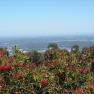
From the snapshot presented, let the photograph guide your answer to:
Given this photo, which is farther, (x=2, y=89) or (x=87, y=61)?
(x=87, y=61)

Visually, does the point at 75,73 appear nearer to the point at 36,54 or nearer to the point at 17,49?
the point at 17,49

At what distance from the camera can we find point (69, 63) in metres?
20.9

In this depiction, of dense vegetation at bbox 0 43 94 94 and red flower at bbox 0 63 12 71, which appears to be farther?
red flower at bbox 0 63 12 71

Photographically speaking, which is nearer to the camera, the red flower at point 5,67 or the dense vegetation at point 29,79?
the dense vegetation at point 29,79

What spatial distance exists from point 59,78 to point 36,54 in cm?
6204

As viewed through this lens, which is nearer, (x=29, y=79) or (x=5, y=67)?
(x=5, y=67)

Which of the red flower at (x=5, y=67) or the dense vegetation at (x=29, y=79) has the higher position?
the red flower at (x=5, y=67)

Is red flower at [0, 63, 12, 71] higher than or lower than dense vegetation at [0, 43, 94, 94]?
higher

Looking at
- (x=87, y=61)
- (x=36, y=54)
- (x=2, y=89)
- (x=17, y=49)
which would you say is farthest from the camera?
(x=36, y=54)

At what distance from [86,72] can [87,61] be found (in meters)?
4.78

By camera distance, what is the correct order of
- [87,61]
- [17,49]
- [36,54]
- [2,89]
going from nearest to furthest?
[2,89], [17,49], [87,61], [36,54]

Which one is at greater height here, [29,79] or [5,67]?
[5,67]

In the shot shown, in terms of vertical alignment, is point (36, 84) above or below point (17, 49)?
below

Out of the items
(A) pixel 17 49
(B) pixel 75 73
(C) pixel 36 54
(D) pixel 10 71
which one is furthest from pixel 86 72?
(C) pixel 36 54
